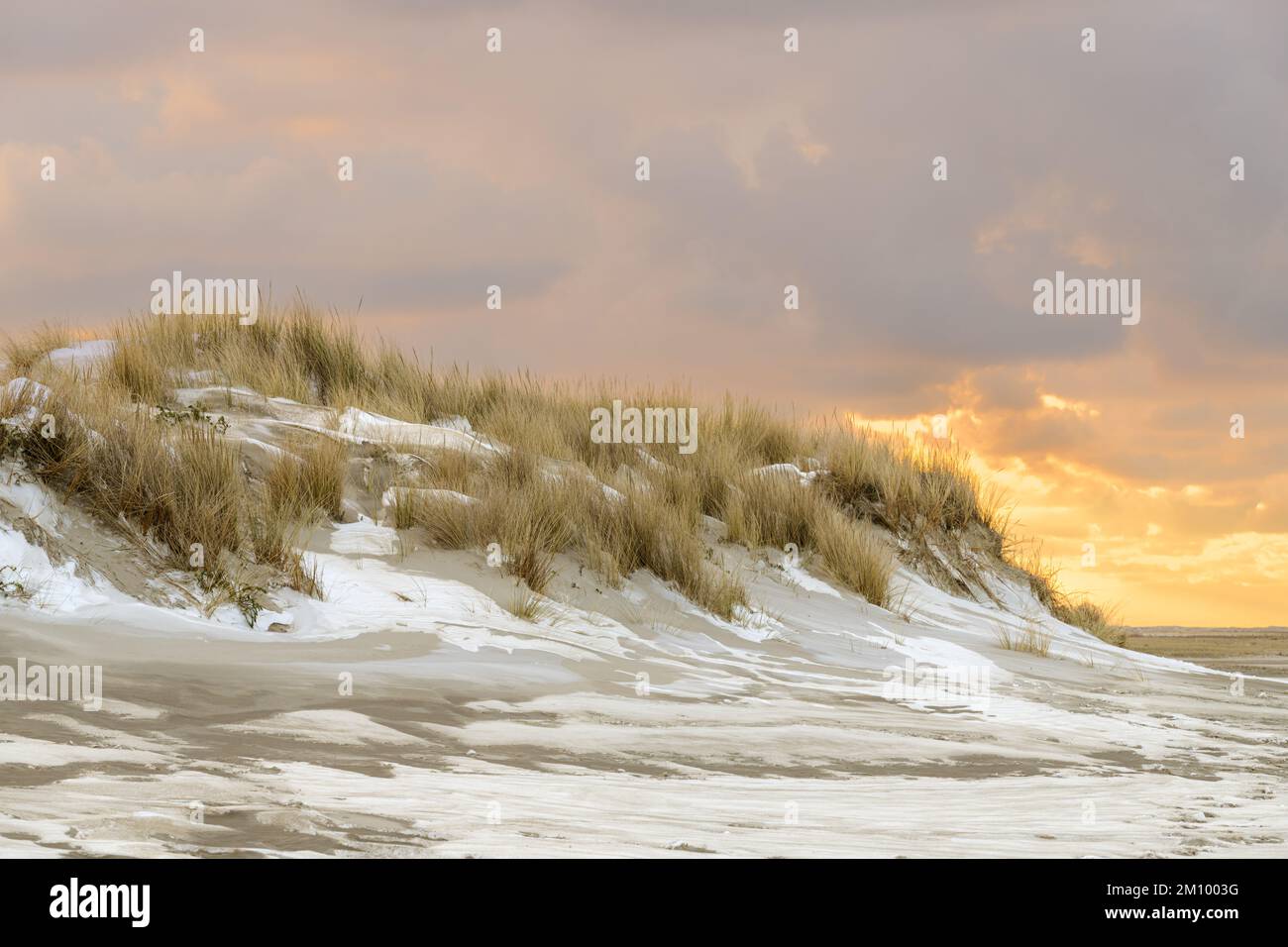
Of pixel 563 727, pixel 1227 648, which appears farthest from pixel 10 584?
pixel 1227 648

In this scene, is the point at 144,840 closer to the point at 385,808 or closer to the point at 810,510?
the point at 385,808

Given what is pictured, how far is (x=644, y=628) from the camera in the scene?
24.3 feet

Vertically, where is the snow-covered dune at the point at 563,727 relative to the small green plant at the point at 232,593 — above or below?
below

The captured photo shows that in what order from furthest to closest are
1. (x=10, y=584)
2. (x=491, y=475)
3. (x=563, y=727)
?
(x=491, y=475) < (x=10, y=584) < (x=563, y=727)

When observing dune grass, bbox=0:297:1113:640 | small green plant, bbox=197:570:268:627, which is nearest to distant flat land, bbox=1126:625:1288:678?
dune grass, bbox=0:297:1113:640

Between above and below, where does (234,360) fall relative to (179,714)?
above

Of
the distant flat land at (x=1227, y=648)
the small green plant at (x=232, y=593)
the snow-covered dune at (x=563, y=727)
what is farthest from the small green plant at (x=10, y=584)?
the distant flat land at (x=1227, y=648)

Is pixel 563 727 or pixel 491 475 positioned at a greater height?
pixel 491 475

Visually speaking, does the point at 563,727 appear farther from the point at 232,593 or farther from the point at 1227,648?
the point at 1227,648

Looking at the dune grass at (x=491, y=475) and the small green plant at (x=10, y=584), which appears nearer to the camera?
the small green plant at (x=10, y=584)

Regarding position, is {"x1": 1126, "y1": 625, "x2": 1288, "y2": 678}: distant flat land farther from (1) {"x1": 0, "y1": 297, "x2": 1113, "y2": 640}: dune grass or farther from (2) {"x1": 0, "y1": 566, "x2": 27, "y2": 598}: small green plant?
(2) {"x1": 0, "y1": 566, "x2": 27, "y2": 598}: small green plant

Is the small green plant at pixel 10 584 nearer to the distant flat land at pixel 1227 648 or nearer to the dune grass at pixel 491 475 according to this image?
the dune grass at pixel 491 475
